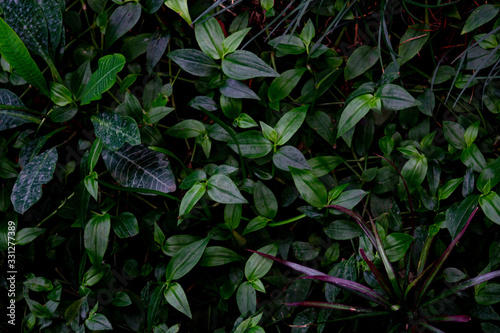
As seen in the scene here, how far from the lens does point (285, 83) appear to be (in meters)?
1.13

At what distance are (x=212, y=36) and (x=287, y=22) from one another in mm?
275

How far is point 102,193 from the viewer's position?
118 cm

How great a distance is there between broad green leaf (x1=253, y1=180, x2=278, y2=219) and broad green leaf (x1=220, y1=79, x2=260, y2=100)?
0.90 feet

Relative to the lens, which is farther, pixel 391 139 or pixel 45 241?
pixel 45 241

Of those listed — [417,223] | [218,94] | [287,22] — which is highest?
[287,22]

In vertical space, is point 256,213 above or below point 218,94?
below

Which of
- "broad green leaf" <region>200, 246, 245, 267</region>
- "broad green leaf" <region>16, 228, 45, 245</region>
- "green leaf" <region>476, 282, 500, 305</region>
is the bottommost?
"green leaf" <region>476, 282, 500, 305</region>

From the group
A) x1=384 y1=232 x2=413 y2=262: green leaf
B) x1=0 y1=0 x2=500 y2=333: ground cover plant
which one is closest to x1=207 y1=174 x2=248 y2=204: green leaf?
x1=0 y1=0 x2=500 y2=333: ground cover plant

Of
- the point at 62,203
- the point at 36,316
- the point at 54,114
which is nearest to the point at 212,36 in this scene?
the point at 54,114

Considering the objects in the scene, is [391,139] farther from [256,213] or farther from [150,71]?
[150,71]

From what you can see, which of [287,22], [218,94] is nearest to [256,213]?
[218,94]

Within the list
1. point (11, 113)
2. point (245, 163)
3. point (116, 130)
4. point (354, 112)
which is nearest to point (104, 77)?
point (116, 130)

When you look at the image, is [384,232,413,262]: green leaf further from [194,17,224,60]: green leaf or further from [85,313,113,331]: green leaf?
[85,313,113,331]: green leaf

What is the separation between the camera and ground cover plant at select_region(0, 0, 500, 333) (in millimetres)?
1027
